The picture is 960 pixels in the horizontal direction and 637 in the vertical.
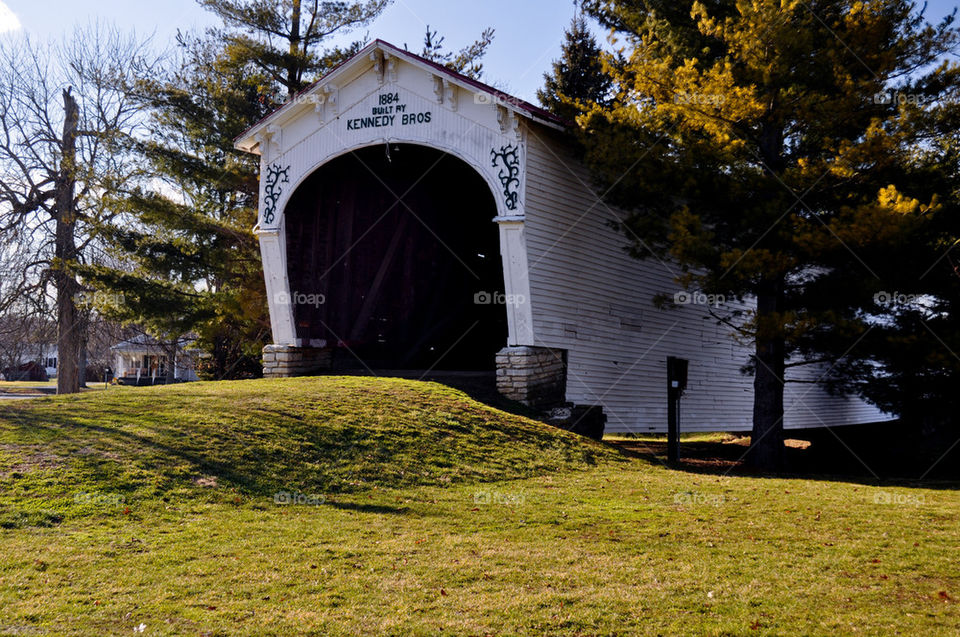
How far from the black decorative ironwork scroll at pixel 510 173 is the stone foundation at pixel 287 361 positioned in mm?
6028

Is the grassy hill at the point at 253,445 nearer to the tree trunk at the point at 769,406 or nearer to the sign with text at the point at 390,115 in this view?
the tree trunk at the point at 769,406

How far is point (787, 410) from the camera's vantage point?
22594mm

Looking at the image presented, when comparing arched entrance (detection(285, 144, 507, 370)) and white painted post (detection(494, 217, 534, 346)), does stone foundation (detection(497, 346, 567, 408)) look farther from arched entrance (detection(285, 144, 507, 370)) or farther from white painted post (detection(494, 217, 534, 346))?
arched entrance (detection(285, 144, 507, 370))

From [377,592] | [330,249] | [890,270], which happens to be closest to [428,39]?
[330,249]

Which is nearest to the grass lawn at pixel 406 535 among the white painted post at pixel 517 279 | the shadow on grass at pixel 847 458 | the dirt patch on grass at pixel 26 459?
the dirt patch on grass at pixel 26 459

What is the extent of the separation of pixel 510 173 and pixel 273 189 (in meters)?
5.86

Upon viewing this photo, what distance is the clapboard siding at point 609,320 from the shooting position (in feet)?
48.4

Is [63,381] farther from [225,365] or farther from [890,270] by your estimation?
[890,270]

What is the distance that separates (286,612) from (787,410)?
67.0ft

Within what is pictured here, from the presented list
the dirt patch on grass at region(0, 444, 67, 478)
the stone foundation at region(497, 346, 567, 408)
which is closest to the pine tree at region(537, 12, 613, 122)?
the stone foundation at region(497, 346, 567, 408)

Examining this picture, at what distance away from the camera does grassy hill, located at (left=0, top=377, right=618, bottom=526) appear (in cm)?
786

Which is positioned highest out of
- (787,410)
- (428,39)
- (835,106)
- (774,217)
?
(428,39)

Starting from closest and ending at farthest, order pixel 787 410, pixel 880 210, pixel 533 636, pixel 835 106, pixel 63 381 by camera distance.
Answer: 1. pixel 533 636
2. pixel 880 210
3. pixel 835 106
4. pixel 787 410
5. pixel 63 381

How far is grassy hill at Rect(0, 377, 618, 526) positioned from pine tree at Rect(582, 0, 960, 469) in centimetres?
389
